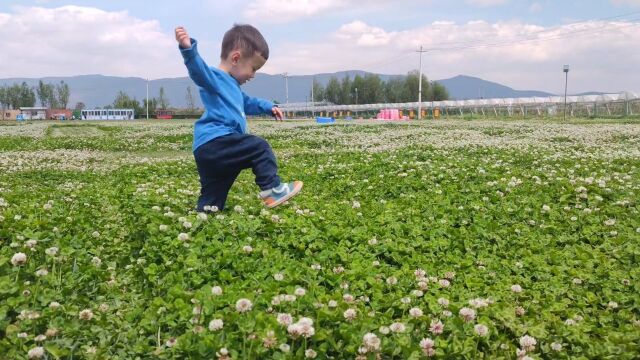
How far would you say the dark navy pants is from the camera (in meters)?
6.82

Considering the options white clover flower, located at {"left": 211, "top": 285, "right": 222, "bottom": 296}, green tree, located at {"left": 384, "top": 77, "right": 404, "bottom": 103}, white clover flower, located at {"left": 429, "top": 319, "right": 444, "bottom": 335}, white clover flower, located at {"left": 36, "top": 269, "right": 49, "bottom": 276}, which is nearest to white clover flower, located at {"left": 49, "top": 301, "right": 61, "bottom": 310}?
white clover flower, located at {"left": 36, "top": 269, "right": 49, "bottom": 276}

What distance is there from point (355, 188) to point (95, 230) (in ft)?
→ 15.8

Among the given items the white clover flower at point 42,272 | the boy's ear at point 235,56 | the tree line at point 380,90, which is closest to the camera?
the white clover flower at point 42,272

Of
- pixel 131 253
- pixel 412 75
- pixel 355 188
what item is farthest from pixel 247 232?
pixel 412 75

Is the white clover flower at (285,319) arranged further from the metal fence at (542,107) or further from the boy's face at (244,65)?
the metal fence at (542,107)

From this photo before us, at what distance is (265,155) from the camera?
698cm

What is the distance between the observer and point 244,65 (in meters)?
6.91

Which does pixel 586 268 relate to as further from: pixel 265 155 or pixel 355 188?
pixel 355 188

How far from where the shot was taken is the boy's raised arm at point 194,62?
6.20 m

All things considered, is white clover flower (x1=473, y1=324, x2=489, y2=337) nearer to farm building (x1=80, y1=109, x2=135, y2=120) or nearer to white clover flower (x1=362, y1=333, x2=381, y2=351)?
white clover flower (x1=362, y1=333, x2=381, y2=351)

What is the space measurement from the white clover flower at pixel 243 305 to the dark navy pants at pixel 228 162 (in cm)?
333

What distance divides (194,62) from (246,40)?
0.71 m

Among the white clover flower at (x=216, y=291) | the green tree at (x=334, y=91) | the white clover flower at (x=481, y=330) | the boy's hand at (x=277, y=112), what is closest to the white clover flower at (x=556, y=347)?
the white clover flower at (x=481, y=330)

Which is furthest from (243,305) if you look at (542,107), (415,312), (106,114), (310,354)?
(106,114)
